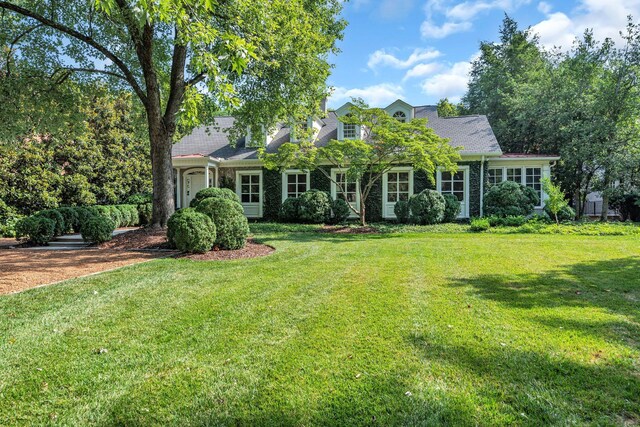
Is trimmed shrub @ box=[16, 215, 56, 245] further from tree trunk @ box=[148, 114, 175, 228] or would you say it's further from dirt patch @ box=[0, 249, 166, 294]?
tree trunk @ box=[148, 114, 175, 228]

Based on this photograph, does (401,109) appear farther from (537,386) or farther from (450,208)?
(537,386)

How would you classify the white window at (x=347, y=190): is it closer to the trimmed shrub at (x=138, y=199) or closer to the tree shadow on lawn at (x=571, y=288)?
the trimmed shrub at (x=138, y=199)

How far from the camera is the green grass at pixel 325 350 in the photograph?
2.11m

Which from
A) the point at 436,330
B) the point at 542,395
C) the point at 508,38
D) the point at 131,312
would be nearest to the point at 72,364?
the point at 131,312

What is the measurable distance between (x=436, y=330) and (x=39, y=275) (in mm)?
6084

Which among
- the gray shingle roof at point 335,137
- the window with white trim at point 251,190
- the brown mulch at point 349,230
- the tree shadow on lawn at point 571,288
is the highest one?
the gray shingle roof at point 335,137

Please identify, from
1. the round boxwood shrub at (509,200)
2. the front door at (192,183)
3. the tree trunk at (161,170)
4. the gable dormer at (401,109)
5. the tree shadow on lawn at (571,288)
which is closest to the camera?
the tree shadow on lawn at (571,288)

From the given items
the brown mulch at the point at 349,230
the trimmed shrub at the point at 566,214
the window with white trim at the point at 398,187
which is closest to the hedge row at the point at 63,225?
the brown mulch at the point at 349,230

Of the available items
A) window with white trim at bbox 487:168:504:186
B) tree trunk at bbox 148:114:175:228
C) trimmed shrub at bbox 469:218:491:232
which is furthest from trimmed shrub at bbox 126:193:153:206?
window with white trim at bbox 487:168:504:186

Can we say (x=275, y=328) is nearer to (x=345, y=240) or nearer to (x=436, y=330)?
(x=436, y=330)

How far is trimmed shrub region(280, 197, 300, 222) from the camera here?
50.0 ft

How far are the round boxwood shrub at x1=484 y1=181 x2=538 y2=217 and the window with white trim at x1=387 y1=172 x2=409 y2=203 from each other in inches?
141

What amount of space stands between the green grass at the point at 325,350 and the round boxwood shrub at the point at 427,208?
27.2 ft

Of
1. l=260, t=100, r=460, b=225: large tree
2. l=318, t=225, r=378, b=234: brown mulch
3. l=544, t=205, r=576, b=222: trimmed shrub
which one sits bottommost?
l=318, t=225, r=378, b=234: brown mulch
